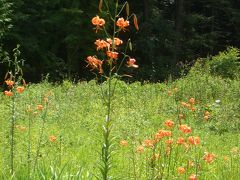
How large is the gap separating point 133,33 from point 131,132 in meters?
16.5

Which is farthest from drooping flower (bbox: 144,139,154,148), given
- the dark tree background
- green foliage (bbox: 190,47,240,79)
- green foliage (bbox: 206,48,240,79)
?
green foliage (bbox: 206,48,240,79)

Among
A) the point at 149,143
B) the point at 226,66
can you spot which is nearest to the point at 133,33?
the point at 226,66

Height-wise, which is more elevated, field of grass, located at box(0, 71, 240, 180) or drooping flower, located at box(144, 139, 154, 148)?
drooping flower, located at box(144, 139, 154, 148)

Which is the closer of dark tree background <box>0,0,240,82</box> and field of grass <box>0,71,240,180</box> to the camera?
field of grass <box>0,71,240,180</box>

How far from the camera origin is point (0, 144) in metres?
6.69

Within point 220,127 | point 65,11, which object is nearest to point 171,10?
point 65,11

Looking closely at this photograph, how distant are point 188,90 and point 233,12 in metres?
13.7

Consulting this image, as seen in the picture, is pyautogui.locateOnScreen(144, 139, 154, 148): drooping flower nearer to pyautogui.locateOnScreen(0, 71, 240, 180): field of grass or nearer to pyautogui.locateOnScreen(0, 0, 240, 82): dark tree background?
pyautogui.locateOnScreen(0, 71, 240, 180): field of grass

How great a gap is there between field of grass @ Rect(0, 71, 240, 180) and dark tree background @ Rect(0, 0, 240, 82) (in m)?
4.34

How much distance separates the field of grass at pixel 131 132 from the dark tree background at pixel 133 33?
4.34 metres

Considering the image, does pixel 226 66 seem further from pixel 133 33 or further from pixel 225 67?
pixel 133 33

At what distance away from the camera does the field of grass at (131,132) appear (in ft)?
14.7

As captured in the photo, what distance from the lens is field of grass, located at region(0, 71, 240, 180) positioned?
4.48m

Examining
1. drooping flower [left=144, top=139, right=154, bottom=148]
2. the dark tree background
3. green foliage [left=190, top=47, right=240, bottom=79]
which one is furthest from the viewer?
the dark tree background
